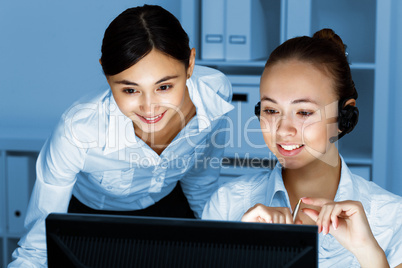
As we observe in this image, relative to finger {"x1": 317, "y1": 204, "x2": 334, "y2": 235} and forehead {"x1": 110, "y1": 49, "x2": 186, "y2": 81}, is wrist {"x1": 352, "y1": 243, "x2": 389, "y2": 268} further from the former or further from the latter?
forehead {"x1": 110, "y1": 49, "x2": 186, "y2": 81}

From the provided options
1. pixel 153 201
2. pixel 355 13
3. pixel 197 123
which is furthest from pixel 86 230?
pixel 355 13

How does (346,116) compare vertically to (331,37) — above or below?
below

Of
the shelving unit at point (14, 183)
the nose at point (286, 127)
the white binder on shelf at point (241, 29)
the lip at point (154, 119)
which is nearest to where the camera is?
the nose at point (286, 127)

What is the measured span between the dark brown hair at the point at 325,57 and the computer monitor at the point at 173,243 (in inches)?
25.1

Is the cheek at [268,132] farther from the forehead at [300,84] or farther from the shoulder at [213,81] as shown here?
the shoulder at [213,81]

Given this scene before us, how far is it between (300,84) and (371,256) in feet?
1.34

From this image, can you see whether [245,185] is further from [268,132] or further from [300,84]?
[300,84]

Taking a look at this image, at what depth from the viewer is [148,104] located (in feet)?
4.38

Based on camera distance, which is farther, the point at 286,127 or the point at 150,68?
the point at 150,68

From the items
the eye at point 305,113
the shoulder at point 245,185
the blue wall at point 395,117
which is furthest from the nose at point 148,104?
the blue wall at point 395,117

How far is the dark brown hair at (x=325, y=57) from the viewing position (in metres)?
1.18

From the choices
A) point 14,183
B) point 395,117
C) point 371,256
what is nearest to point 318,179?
point 371,256

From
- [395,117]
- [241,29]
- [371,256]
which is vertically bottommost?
[371,256]

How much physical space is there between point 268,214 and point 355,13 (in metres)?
1.93
